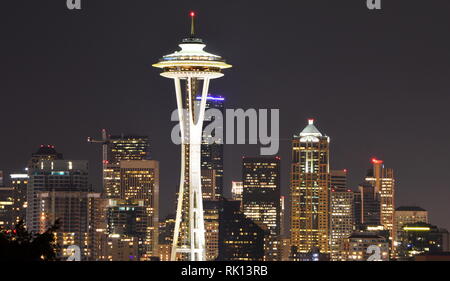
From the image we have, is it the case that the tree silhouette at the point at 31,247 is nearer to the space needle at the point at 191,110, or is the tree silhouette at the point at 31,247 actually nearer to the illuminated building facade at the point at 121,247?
the space needle at the point at 191,110

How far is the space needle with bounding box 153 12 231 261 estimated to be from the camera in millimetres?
136500

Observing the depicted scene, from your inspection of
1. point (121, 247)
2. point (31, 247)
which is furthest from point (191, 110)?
point (31, 247)

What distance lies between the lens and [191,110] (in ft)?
447

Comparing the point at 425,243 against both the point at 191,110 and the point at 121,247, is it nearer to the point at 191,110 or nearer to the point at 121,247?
the point at 121,247

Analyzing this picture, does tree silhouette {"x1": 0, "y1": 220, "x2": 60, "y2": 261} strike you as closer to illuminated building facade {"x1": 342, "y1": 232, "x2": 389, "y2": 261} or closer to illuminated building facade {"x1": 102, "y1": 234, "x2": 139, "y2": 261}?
illuminated building facade {"x1": 102, "y1": 234, "x2": 139, "y2": 261}

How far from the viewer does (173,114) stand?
170875 mm

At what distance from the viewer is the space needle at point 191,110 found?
136 metres

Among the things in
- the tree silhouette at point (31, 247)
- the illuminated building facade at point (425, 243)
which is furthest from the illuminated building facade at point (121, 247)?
the tree silhouette at point (31, 247)

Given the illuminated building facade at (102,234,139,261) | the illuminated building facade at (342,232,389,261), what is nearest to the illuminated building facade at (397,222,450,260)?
the illuminated building facade at (342,232,389,261)

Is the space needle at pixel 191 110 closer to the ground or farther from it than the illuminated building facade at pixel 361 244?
farther from it

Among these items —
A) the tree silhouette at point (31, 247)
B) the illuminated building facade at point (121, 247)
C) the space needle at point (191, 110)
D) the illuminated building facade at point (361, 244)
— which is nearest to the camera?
the tree silhouette at point (31, 247)

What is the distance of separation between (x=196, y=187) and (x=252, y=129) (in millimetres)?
21777
